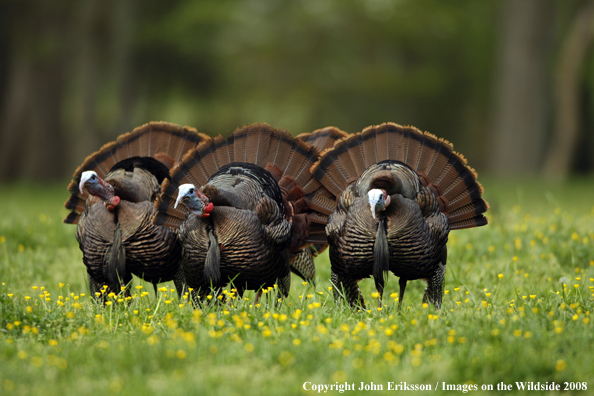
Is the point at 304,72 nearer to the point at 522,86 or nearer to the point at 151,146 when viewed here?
the point at 522,86

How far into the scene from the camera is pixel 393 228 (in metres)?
4.10

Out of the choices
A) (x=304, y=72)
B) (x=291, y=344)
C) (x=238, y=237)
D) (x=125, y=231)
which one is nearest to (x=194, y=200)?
(x=238, y=237)

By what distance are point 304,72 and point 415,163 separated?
19.4m

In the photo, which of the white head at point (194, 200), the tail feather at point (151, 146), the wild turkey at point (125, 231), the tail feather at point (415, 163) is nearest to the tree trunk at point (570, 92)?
the tail feather at point (415, 163)

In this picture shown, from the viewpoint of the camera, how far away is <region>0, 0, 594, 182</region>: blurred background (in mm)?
16344

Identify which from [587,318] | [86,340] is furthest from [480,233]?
[86,340]

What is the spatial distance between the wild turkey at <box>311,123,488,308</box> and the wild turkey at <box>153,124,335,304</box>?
0.30 meters

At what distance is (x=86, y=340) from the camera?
11.3 feet

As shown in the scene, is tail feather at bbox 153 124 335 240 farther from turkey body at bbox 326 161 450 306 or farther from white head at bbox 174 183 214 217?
white head at bbox 174 183 214 217

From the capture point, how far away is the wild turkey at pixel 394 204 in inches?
162

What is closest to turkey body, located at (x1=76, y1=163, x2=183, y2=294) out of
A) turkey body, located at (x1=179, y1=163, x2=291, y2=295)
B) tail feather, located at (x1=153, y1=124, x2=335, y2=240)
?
turkey body, located at (x1=179, y1=163, x2=291, y2=295)

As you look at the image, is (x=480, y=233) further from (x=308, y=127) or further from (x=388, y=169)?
(x=308, y=127)

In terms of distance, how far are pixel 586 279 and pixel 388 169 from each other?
5.73 feet

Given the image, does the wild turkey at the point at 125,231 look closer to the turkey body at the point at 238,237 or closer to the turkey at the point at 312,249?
the turkey body at the point at 238,237
